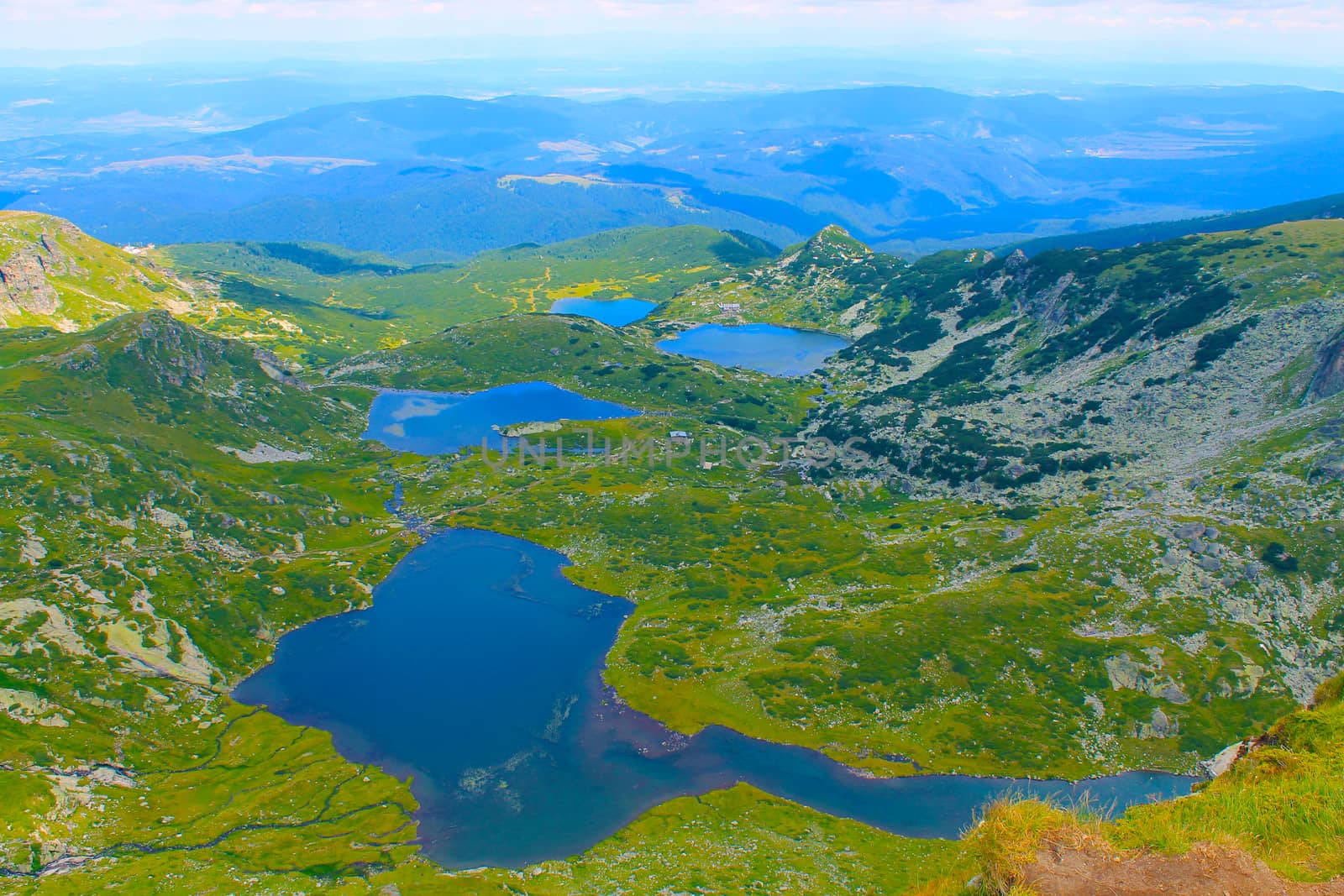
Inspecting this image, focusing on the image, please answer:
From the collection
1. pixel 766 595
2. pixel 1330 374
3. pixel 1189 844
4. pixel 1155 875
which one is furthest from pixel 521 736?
pixel 1330 374

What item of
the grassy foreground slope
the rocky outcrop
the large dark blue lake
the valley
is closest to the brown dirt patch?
the grassy foreground slope

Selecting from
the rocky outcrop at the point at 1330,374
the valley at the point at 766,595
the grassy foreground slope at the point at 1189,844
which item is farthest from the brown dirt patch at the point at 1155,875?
the rocky outcrop at the point at 1330,374

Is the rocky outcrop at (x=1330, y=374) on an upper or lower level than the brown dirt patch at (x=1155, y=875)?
lower

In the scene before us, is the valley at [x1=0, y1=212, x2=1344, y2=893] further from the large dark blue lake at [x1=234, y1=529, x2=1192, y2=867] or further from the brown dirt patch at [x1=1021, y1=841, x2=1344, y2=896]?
the large dark blue lake at [x1=234, y1=529, x2=1192, y2=867]

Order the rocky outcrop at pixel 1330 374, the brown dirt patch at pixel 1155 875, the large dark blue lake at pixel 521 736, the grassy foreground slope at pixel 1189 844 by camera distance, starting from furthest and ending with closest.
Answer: the rocky outcrop at pixel 1330 374, the large dark blue lake at pixel 521 736, the grassy foreground slope at pixel 1189 844, the brown dirt patch at pixel 1155 875

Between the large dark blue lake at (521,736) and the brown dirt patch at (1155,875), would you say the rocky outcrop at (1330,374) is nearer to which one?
the large dark blue lake at (521,736)

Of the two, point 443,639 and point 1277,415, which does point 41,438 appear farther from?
point 1277,415
